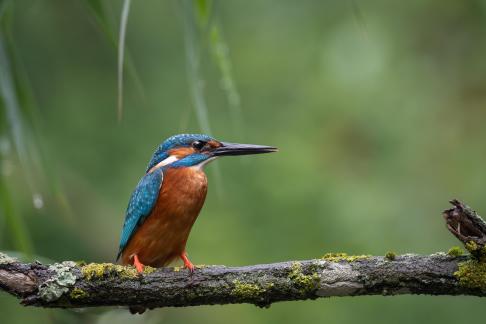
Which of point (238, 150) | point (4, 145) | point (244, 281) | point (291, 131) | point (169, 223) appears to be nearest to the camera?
point (4, 145)

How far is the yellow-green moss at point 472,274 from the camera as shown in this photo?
313 cm

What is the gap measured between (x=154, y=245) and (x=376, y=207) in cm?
235

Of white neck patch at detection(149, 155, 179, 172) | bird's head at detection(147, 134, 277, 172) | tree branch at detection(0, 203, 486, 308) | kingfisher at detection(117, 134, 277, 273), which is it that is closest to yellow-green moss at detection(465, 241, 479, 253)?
tree branch at detection(0, 203, 486, 308)

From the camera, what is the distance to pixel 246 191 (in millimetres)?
6738

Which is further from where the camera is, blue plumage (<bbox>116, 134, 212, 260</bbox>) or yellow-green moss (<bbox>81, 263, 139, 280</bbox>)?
blue plumage (<bbox>116, 134, 212, 260</bbox>)

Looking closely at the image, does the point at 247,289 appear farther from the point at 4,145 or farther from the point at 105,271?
the point at 4,145

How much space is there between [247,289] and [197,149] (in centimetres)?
153

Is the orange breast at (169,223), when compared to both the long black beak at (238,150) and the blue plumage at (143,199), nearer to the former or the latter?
the blue plumage at (143,199)

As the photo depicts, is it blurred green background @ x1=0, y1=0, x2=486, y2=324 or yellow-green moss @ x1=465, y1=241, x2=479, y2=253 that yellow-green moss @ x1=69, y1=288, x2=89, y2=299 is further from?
blurred green background @ x1=0, y1=0, x2=486, y2=324

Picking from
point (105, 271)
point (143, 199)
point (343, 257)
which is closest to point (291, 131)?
point (143, 199)

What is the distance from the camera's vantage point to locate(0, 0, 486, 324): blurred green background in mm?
6262

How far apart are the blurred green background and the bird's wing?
1359 millimetres

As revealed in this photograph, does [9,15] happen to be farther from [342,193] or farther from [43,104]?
[43,104]

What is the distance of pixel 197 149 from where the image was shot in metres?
4.75
